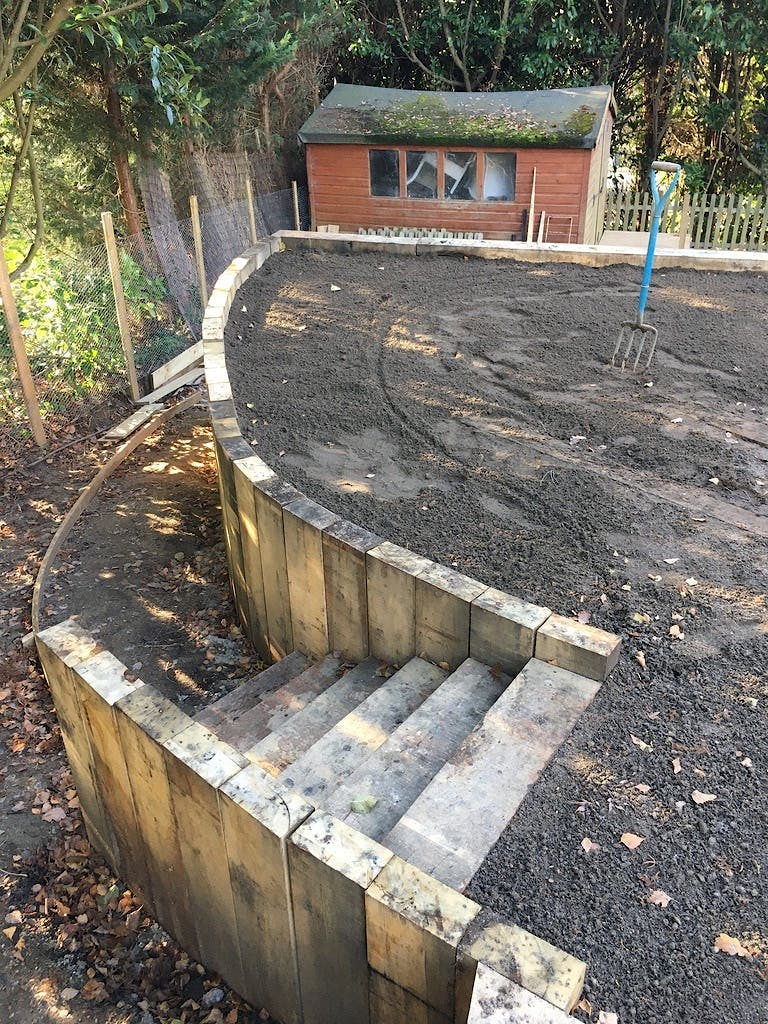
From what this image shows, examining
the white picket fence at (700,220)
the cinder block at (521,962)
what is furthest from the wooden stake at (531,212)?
the cinder block at (521,962)

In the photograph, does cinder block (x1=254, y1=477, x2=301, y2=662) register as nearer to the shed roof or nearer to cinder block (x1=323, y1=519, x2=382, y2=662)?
cinder block (x1=323, y1=519, x2=382, y2=662)

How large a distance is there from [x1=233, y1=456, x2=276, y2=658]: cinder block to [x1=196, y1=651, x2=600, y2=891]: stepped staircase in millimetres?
1078

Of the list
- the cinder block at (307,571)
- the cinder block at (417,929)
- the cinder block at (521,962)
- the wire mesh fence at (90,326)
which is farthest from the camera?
the wire mesh fence at (90,326)

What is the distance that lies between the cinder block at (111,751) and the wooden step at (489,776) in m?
1.48

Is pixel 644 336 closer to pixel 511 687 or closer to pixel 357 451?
pixel 357 451

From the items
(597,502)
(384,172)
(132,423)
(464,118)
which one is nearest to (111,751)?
(597,502)

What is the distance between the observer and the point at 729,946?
9.28 feet

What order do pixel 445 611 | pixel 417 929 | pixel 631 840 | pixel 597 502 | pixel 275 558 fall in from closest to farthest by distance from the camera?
pixel 417 929, pixel 631 840, pixel 445 611, pixel 275 558, pixel 597 502

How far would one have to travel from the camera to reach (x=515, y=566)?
16.8 ft

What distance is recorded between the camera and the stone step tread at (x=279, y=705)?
4.87m

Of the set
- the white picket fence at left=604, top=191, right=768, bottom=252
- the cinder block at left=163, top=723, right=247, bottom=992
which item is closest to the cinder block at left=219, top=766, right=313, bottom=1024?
the cinder block at left=163, top=723, right=247, bottom=992

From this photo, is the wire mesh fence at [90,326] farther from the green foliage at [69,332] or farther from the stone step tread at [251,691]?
the stone step tread at [251,691]

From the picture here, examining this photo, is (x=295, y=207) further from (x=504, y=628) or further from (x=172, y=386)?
(x=504, y=628)

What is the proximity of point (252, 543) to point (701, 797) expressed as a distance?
11.8 feet
